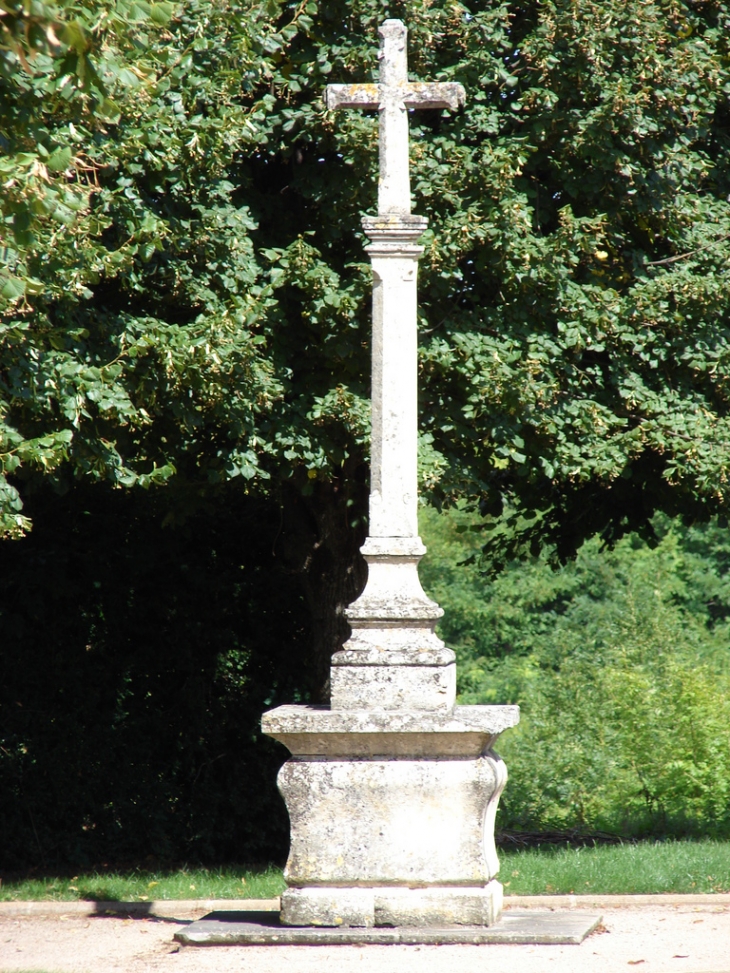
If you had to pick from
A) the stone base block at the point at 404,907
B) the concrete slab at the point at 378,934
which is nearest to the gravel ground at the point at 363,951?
the concrete slab at the point at 378,934

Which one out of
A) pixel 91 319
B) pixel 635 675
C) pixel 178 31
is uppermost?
pixel 178 31

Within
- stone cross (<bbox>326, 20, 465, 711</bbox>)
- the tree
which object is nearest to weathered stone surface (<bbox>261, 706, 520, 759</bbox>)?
stone cross (<bbox>326, 20, 465, 711</bbox>)

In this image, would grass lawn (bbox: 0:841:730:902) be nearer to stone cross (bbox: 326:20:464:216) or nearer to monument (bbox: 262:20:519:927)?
monument (bbox: 262:20:519:927)

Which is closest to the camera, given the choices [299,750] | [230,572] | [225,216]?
[299,750]

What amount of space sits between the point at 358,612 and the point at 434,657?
1.36ft

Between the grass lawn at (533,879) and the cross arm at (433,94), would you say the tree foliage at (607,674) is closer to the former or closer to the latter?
the grass lawn at (533,879)

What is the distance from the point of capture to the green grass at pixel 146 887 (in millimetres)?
7773

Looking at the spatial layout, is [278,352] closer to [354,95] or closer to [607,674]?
[354,95]

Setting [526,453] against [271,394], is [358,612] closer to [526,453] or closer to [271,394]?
[271,394]

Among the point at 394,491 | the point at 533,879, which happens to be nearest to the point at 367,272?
the point at 394,491

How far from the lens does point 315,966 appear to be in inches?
192

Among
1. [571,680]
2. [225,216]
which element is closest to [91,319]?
[225,216]

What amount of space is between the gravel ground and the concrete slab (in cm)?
5

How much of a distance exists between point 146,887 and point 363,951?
11.0 feet
